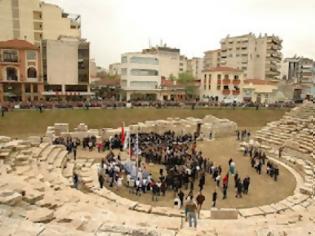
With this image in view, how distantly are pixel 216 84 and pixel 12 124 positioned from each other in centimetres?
3954

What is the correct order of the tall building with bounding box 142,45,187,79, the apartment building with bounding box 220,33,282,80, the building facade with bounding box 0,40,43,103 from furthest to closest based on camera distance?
the tall building with bounding box 142,45,187,79
the apartment building with bounding box 220,33,282,80
the building facade with bounding box 0,40,43,103

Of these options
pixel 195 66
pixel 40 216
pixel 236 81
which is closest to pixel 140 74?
pixel 236 81

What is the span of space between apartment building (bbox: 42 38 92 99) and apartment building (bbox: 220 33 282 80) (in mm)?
42330

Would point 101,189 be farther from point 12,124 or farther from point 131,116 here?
point 131,116

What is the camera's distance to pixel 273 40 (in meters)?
77.2

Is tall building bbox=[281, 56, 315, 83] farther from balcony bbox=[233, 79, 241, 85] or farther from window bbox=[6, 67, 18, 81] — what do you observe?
window bbox=[6, 67, 18, 81]

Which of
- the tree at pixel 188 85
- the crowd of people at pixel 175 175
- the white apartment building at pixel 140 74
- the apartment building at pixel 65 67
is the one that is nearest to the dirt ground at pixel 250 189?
the crowd of people at pixel 175 175

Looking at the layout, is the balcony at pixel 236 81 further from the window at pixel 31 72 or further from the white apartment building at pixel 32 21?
the window at pixel 31 72

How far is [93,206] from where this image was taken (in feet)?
44.1

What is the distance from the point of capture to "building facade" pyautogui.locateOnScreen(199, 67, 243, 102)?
60.6 metres

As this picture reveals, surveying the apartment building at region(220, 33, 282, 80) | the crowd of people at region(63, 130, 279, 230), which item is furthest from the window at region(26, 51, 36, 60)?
the apartment building at region(220, 33, 282, 80)

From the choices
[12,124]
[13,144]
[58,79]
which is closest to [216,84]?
[58,79]

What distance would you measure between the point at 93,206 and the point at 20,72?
3996 cm

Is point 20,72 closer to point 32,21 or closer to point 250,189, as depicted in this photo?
point 32,21
